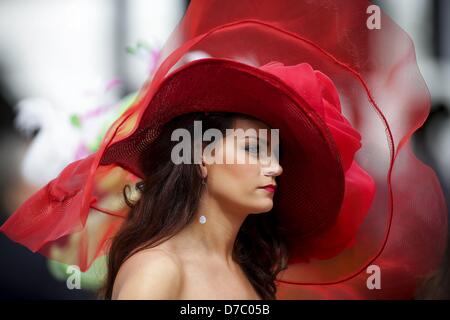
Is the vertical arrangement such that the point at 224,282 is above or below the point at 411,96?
below

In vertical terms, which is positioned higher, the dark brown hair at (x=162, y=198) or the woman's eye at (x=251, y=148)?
the woman's eye at (x=251, y=148)

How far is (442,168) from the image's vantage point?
238 cm

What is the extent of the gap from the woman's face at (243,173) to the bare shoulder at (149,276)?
8.0 inches

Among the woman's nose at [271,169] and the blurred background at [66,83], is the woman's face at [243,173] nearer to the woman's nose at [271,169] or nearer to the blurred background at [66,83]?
the woman's nose at [271,169]

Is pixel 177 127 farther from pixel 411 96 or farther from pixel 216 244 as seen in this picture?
pixel 411 96

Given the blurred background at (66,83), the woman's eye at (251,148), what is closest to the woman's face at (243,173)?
the woman's eye at (251,148)

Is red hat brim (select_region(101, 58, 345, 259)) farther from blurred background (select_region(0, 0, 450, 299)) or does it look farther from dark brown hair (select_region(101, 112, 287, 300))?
blurred background (select_region(0, 0, 450, 299))

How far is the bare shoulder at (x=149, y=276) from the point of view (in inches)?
55.3

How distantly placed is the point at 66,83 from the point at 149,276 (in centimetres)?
128

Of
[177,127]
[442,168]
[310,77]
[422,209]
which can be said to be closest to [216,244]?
[177,127]

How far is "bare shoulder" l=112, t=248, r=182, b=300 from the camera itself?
1.40m

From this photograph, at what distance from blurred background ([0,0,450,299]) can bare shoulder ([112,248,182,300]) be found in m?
0.90

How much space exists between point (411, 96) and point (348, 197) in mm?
311
